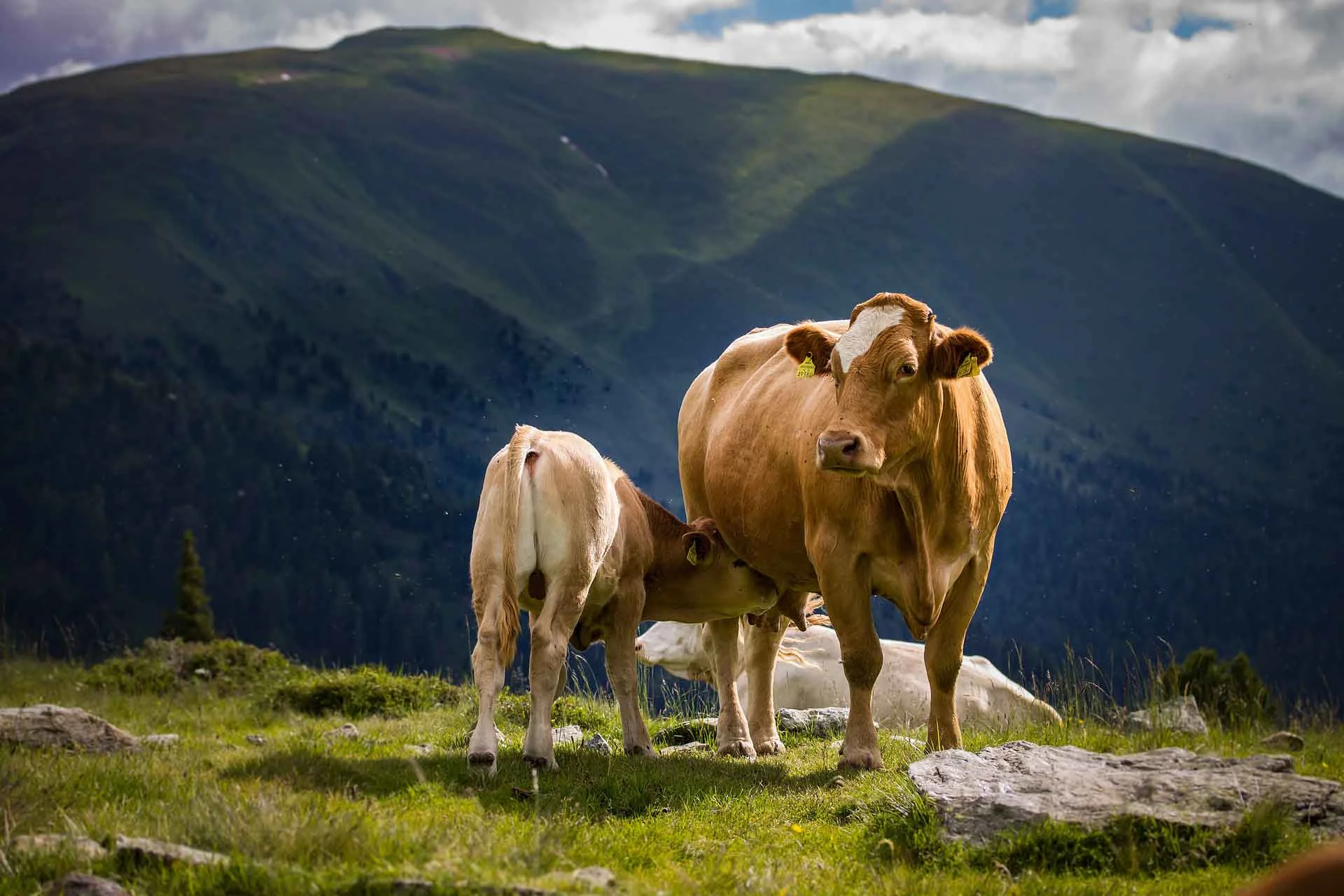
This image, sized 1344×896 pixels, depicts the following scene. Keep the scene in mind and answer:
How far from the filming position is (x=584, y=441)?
11.4 meters

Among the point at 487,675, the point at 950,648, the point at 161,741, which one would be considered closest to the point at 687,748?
the point at 950,648

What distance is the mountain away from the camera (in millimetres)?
82062

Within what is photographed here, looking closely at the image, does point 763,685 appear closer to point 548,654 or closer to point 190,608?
point 548,654

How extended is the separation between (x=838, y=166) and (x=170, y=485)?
93.8m

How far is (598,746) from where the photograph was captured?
11.6 m

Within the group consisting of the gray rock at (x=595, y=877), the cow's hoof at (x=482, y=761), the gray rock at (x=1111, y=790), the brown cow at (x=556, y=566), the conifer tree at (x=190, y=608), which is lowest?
the conifer tree at (x=190, y=608)

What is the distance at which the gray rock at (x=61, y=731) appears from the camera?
1057 cm

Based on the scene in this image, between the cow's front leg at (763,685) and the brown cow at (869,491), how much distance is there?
0.07 ft

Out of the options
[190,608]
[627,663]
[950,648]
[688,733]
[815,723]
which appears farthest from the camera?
[190,608]

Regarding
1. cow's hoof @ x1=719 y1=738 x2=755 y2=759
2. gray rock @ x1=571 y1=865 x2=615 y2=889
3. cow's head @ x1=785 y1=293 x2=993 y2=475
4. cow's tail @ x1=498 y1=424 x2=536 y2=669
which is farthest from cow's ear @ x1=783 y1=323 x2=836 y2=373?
gray rock @ x1=571 y1=865 x2=615 y2=889

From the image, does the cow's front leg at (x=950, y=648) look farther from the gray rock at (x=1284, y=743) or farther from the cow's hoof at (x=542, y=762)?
the cow's hoof at (x=542, y=762)

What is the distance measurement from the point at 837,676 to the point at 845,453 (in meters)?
7.74

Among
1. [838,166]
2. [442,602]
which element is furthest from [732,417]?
[838,166]

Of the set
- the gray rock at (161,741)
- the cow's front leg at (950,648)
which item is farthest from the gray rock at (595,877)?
the gray rock at (161,741)
